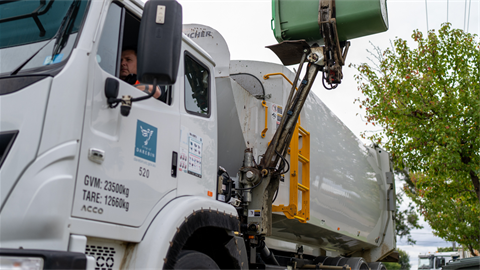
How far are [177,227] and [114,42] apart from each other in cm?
130

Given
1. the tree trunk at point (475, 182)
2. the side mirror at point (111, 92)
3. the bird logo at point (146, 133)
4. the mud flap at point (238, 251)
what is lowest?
the mud flap at point (238, 251)

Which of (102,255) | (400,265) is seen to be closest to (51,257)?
(102,255)

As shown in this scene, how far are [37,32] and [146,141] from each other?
988mm

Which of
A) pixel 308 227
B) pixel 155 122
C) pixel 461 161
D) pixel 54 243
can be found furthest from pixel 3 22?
pixel 461 161

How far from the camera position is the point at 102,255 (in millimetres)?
2631

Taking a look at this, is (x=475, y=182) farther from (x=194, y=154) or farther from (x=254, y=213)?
(x=194, y=154)

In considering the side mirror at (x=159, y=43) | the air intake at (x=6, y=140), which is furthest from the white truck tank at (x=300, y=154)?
the air intake at (x=6, y=140)

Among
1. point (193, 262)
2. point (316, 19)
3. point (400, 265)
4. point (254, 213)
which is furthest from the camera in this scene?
point (400, 265)

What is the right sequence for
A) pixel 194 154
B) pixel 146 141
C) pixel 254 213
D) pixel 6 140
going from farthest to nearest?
pixel 254 213 < pixel 194 154 < pixel 146 141 < pixel 6 140

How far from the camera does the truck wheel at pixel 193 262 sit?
3020mm

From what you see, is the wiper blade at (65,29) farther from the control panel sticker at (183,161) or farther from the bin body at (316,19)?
the bin body at (316,19)

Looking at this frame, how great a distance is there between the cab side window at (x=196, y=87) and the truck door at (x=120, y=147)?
13.3 inches

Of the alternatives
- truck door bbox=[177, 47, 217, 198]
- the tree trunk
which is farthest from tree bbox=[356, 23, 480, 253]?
truck door bbox=[177, 47, 217, 198]

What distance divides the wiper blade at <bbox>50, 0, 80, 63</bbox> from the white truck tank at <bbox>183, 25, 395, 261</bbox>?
7.57 feet
